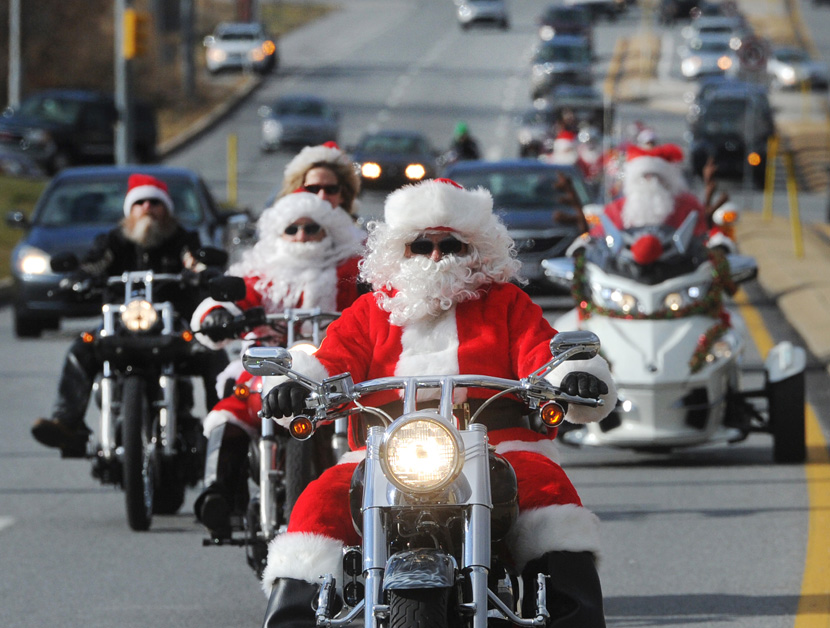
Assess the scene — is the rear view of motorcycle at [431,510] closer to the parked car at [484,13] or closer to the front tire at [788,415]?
the front tire at [788,415]

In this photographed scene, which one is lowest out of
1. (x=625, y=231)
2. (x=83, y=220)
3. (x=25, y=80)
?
(x=625, y=231)

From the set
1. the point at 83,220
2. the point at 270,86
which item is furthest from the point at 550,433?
the point at 270,86

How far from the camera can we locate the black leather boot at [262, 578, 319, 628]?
15.8 feet

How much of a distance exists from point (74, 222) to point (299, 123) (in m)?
26.1

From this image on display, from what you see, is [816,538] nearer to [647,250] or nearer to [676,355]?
[676,355]

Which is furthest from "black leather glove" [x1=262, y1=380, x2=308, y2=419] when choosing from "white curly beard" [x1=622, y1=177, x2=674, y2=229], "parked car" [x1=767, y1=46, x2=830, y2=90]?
"parked car" [x1=767, y1=46, x2=830, y2=90]

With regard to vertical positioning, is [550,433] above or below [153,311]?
below

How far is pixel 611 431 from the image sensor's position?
1036 centimetres

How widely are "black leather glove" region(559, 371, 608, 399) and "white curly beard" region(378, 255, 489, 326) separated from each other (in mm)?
704

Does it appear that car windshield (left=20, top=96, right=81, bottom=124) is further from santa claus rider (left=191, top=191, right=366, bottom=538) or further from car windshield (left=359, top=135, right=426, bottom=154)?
santa claus rider (left=191, top=191, right=366, bottom=538)

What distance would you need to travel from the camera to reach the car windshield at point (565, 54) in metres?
55.6

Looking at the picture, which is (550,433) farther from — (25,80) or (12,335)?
(25,80)

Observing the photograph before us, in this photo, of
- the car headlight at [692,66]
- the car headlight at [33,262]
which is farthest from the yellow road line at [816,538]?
the car headlight at [692,66]

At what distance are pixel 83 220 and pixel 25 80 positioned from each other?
36918 millimetres
